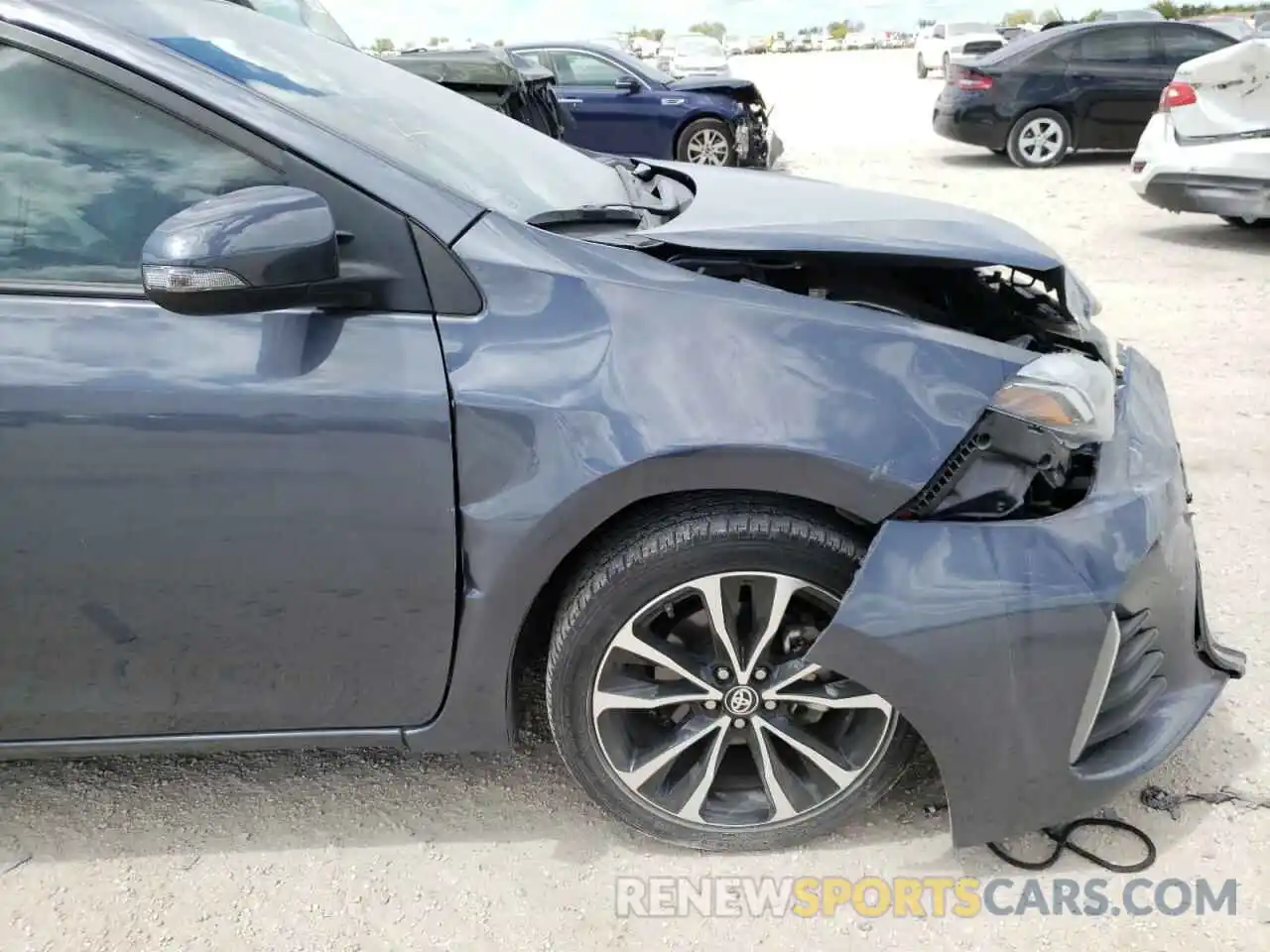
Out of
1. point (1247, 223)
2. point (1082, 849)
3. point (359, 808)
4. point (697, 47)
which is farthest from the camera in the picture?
point (697, 47)

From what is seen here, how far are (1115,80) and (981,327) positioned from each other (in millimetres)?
9912

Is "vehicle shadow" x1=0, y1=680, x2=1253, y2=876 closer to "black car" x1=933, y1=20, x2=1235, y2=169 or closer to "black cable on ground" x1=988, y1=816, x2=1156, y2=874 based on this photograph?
"black cable on ground" x1=988, y1=816, x2=1156, y2=874

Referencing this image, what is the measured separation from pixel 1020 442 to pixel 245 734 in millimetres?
1551

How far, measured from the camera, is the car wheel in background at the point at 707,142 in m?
10.7

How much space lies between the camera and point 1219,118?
6637mm

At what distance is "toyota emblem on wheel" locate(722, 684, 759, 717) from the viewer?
200 centimetres

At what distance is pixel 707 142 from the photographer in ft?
35.5

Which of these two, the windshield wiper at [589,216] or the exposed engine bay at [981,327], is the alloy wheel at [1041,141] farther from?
the windshield wiper at [589,216]

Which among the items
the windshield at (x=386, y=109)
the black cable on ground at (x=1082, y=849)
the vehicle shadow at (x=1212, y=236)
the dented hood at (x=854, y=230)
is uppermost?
the windshield at (x=386, y=109)

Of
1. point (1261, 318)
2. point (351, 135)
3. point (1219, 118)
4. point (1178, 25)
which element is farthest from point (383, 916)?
point (1178, 25)

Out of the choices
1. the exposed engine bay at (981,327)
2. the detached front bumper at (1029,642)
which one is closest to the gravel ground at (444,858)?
the detached front bumper at (1029,642)

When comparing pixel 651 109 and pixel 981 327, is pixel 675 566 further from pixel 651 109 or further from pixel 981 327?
pixel 651 109

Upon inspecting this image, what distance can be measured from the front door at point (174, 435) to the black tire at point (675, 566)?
0.80 feet

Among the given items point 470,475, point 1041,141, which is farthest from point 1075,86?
point 470,475
